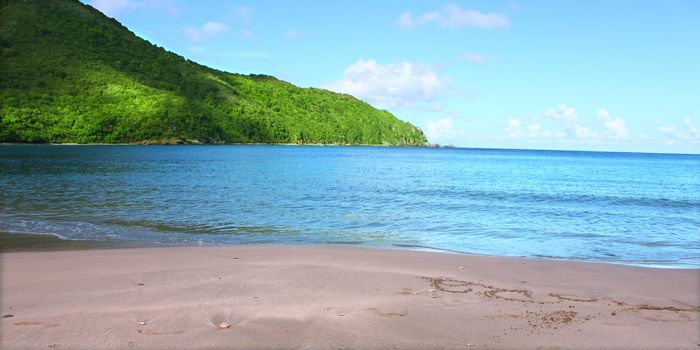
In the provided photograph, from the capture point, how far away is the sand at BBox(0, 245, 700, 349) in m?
5.52

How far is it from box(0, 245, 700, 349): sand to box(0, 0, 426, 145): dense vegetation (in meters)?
116

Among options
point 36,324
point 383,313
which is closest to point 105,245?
point 36,324

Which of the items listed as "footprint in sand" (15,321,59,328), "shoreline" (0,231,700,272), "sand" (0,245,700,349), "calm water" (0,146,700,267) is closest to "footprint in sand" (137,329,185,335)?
"sand" (0,245,700,349)

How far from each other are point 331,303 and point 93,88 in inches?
5788

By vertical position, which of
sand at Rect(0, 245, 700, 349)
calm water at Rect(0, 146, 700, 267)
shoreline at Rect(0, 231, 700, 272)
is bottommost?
calm water at Rect(0, 146, 700, 267)

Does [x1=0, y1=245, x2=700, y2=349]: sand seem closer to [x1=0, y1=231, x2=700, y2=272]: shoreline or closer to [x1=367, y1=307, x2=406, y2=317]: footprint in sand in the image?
[x1=367, y1=307, x2=406, y2=317]: footprint in sand

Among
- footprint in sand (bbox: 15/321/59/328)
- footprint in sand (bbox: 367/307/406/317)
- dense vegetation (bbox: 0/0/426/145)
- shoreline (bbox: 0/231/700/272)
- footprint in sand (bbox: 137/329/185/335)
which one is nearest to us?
footprint in sand (bbox: 137/329/185/335)

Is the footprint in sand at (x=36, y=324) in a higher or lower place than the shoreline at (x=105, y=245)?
higher

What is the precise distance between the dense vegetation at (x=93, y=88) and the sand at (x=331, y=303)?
116 m

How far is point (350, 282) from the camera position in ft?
27.8

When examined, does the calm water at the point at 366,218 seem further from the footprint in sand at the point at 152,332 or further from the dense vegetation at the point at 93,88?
the dense vegetation at the point at 93,88

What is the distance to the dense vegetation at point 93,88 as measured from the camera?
4464 inches

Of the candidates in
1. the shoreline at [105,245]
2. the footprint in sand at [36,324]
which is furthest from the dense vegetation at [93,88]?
the footprint in sand at [36,324]

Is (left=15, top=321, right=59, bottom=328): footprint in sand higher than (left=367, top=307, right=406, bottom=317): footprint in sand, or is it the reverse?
(left=15, top=321, right=59, bottom=328): footprint in sand
